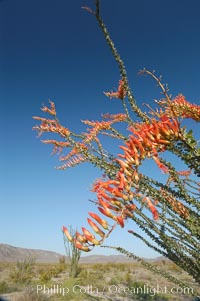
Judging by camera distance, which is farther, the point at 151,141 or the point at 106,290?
the point at 106,290

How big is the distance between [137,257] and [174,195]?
2.84 ft

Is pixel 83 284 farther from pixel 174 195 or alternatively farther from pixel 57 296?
pixel 174 195

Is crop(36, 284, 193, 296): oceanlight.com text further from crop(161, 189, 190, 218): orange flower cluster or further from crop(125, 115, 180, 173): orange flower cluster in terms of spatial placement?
crop(125, 115, 180, 173): orange flower cluster

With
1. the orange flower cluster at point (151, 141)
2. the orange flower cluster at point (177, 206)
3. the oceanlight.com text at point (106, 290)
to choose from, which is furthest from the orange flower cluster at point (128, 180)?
the oceanlight.com text at point (106, 290)

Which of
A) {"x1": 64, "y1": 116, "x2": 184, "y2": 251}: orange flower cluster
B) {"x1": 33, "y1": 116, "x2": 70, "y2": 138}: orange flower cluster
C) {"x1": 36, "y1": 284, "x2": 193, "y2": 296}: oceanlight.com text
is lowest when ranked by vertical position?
{"x1": 36, "y1": 284, "x2": 193, "y2": 296}: oceanlight.com text

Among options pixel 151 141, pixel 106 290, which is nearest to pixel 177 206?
pixel 151 141

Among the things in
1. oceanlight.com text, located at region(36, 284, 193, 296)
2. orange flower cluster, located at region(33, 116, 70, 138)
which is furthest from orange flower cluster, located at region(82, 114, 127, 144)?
oceanlight.com text, located at region(36, 284, 193, 296)

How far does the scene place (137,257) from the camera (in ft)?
8.05

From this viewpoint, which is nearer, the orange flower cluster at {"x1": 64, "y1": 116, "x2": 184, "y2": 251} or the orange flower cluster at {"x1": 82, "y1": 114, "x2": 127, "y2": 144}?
the orange flower cluster at {"x1": 64, "y1": 116, "x2": 184, "y2": 251}

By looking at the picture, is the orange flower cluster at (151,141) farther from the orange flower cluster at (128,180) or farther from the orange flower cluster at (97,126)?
the orange flower cluster at (97,126)

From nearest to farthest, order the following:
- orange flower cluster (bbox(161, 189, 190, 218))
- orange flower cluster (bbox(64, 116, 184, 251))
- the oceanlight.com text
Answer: orange flower cluster (bbox(64, 116, 184, 251)), orange flower cluster (bbox(161, 189, 190, 218)), the oceanlight.com text

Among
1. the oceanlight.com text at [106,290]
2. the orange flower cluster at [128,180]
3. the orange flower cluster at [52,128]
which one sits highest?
the orange flower cluster at [52,128]

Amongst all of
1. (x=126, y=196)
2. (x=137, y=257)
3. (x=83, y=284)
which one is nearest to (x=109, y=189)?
(x=126, y=196)

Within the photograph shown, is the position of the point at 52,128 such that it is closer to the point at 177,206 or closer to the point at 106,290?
the point at 177,206
